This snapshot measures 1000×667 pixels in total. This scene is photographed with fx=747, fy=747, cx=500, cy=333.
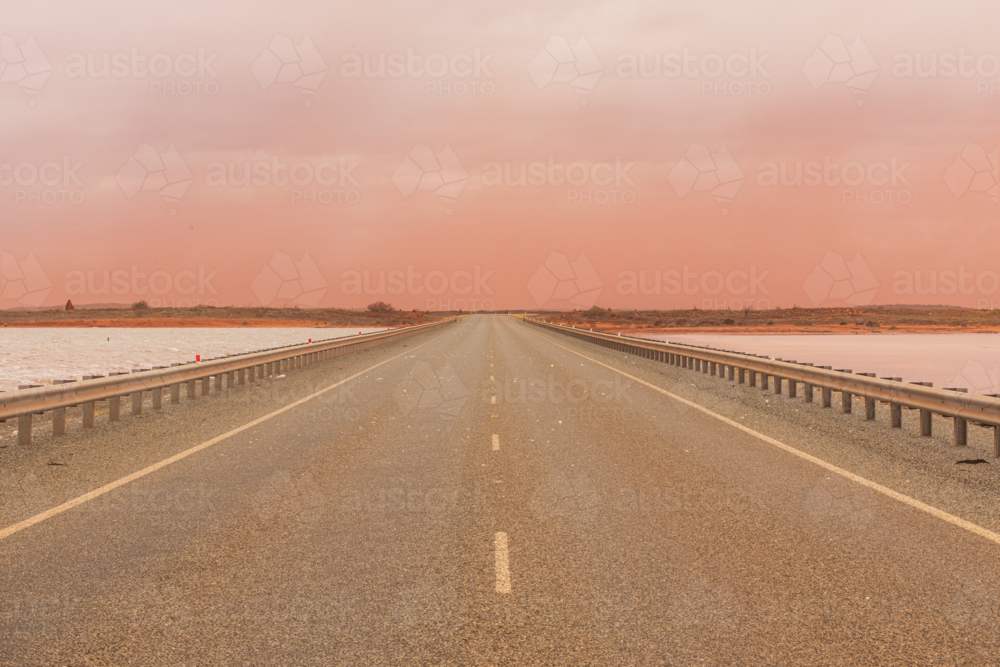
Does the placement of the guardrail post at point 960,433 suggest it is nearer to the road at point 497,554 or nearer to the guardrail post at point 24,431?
the road at point 497,554

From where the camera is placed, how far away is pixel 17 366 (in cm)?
2378

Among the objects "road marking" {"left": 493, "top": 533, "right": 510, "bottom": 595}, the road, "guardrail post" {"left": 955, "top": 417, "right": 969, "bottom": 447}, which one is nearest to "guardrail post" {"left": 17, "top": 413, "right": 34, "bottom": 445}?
the road

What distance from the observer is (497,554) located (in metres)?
5.68

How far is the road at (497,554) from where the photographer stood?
4.14 meters

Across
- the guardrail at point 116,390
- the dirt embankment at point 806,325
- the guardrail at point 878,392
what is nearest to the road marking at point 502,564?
the guardrail at point 878,392

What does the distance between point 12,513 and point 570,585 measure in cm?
532

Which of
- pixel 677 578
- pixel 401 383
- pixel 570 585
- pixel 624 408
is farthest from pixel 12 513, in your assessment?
pixel 401 383

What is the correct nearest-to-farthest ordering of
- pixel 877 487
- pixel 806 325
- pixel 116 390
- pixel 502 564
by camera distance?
pixel 502 564 → pixel 877 487 → pixel 116 390 → pixel 806 325

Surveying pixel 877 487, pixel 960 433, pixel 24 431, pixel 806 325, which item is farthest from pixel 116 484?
pixel 806 325

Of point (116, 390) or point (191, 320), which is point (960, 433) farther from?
point (191, 320)

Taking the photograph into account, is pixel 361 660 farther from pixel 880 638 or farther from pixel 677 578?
pixel 880 638

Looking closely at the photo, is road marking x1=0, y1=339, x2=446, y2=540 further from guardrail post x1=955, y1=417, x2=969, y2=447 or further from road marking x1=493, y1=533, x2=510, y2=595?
guardrail post x1=955, y1=417, x2=969, y2=447

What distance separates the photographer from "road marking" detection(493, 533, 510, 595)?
497 centimetres

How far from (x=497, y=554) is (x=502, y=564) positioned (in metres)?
0.24
